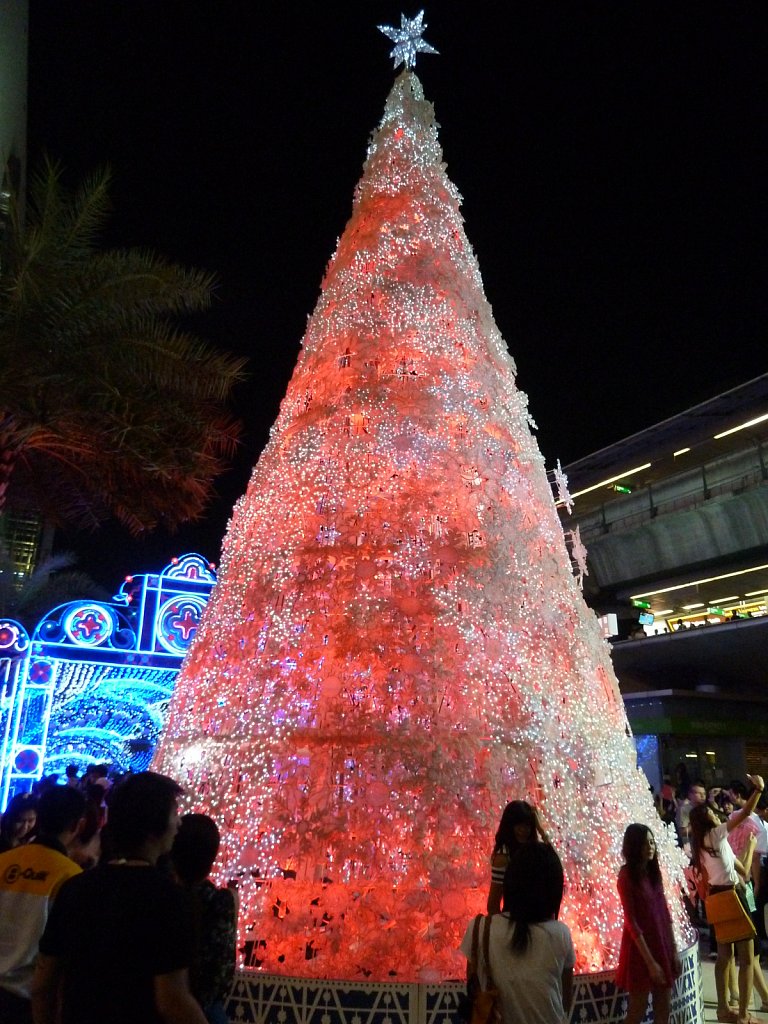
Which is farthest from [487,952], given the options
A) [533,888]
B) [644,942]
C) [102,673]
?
[102,673]

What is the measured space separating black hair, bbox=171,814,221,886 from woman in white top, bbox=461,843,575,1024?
966 millimetres

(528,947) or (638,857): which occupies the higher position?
(638,857)

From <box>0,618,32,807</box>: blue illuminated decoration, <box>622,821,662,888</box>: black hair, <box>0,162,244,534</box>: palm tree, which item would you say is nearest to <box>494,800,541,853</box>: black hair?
<box>622,821,662,888</box>: black hair

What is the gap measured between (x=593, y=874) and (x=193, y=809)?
2231 millimetres

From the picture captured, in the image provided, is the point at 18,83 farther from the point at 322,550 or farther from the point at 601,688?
the point at 601,688

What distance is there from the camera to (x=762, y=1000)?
19.4ft

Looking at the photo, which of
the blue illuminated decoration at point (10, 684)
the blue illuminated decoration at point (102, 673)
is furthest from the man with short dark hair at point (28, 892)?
the blue illuminated decoration at point (10, 684)

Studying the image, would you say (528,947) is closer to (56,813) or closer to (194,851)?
(194,851)

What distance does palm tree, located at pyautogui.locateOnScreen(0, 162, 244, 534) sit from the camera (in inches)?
303

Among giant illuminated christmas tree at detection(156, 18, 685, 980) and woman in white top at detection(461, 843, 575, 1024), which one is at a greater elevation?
giant illuminated christmas tree at detection(156, 18, 685, 980)

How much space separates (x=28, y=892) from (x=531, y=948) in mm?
1873

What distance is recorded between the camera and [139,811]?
7.01 feet

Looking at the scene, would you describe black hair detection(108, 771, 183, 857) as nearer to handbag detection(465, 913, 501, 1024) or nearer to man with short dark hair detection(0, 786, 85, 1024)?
man with short dark hair detection(0, 786, 85, 1024)

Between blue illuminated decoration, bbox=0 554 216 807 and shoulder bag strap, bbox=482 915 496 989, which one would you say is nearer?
shoulder bag strap, bbox=482 915 496 989
